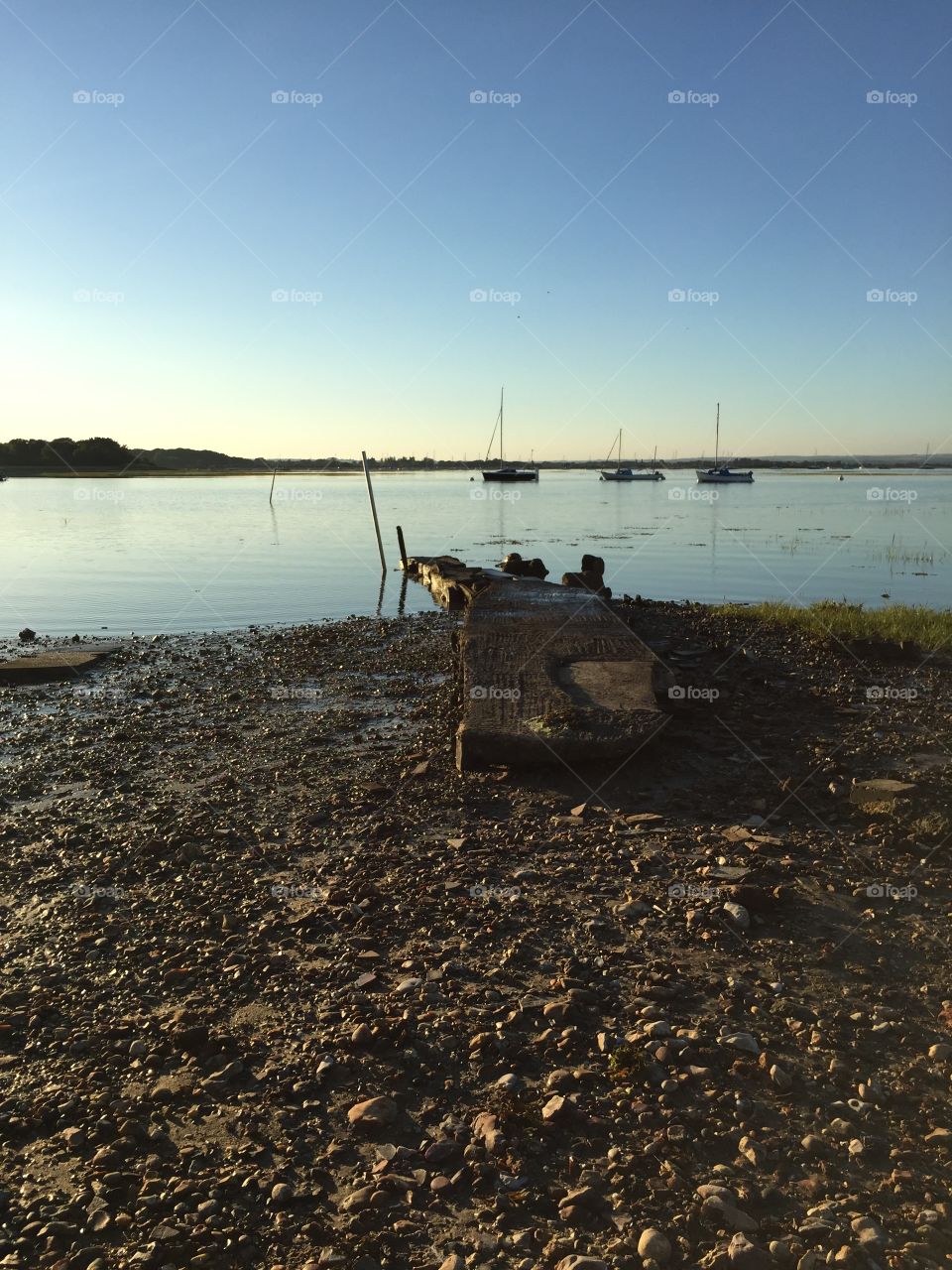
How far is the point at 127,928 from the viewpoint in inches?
242

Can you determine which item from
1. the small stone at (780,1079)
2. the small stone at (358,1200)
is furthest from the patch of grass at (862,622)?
the small stone at (358,1200)

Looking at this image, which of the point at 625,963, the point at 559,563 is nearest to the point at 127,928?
the point at 625,963

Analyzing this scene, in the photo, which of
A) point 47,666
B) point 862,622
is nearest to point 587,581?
point 862,622

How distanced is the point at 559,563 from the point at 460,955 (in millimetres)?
28659

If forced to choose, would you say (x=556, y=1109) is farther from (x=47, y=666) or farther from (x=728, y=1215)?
(x=47, y=666)

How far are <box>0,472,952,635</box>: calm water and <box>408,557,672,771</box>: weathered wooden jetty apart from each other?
415 inches

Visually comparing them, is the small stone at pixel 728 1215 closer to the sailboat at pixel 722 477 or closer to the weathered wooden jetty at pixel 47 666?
the weathered wooden jetty at pixel 47 666

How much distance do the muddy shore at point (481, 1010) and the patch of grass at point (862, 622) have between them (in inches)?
279

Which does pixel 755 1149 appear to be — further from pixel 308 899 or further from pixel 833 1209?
pixel 308 899

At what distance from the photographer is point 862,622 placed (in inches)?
688

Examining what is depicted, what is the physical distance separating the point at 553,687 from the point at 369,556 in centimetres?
2932

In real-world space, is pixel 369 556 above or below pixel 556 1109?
above

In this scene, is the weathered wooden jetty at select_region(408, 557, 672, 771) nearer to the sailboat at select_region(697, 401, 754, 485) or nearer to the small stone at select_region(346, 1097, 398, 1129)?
the small stone at select_region(346, 1097, 398, 1129)

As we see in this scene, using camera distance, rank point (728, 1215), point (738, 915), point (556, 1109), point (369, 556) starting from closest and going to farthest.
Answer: point (728, 1215) → point (556, 1109) → point (738, 915) → point (369, 556)
